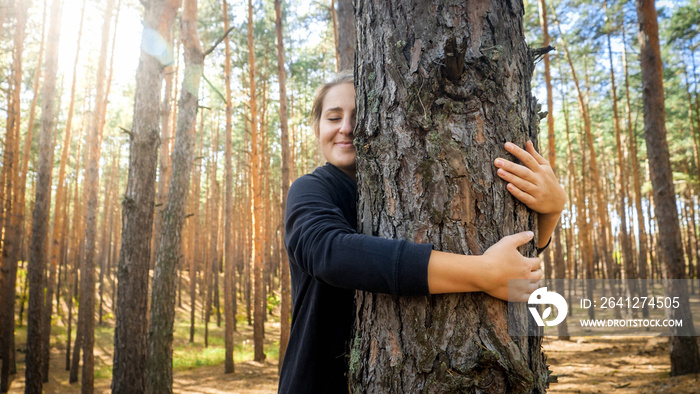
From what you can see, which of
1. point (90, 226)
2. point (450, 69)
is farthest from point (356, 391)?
point (90, 226)

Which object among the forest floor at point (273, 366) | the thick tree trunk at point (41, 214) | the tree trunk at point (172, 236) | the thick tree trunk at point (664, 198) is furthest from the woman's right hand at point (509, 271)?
the thick tree trunk at point (41, 214)

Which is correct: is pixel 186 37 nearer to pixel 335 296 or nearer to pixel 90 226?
pixel 90 226

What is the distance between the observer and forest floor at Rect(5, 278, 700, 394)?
24.8ft

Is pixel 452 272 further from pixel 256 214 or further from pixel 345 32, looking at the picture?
pixel 256 214

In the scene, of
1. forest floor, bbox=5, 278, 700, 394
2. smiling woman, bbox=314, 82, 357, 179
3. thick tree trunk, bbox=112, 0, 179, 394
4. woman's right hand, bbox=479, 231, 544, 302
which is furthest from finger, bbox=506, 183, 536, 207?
forest floor, bbox=5, 278, 700, 394

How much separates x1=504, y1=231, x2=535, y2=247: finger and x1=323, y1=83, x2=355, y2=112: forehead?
2.45 ft

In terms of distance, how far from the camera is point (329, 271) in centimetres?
112

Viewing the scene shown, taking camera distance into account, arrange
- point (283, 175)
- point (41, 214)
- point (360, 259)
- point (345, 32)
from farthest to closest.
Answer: point (283, 175), point (41, 214), point (345, 32), point (360, 259)

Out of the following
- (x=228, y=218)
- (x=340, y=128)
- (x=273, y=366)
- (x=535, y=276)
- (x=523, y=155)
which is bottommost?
(x=273, y=366)

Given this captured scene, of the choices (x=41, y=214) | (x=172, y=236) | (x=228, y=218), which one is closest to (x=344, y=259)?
(x=172, y=236)

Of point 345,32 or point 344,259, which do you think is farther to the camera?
point 345,32

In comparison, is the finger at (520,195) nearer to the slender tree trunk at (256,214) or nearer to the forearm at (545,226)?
the forearm at (545,226)

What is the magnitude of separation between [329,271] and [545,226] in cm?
73

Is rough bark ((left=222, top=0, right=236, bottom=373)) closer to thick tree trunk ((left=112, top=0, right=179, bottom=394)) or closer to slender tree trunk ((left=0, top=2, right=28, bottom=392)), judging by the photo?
slender tree trunk ((left=0, top=2, right=28, bottom=392))
